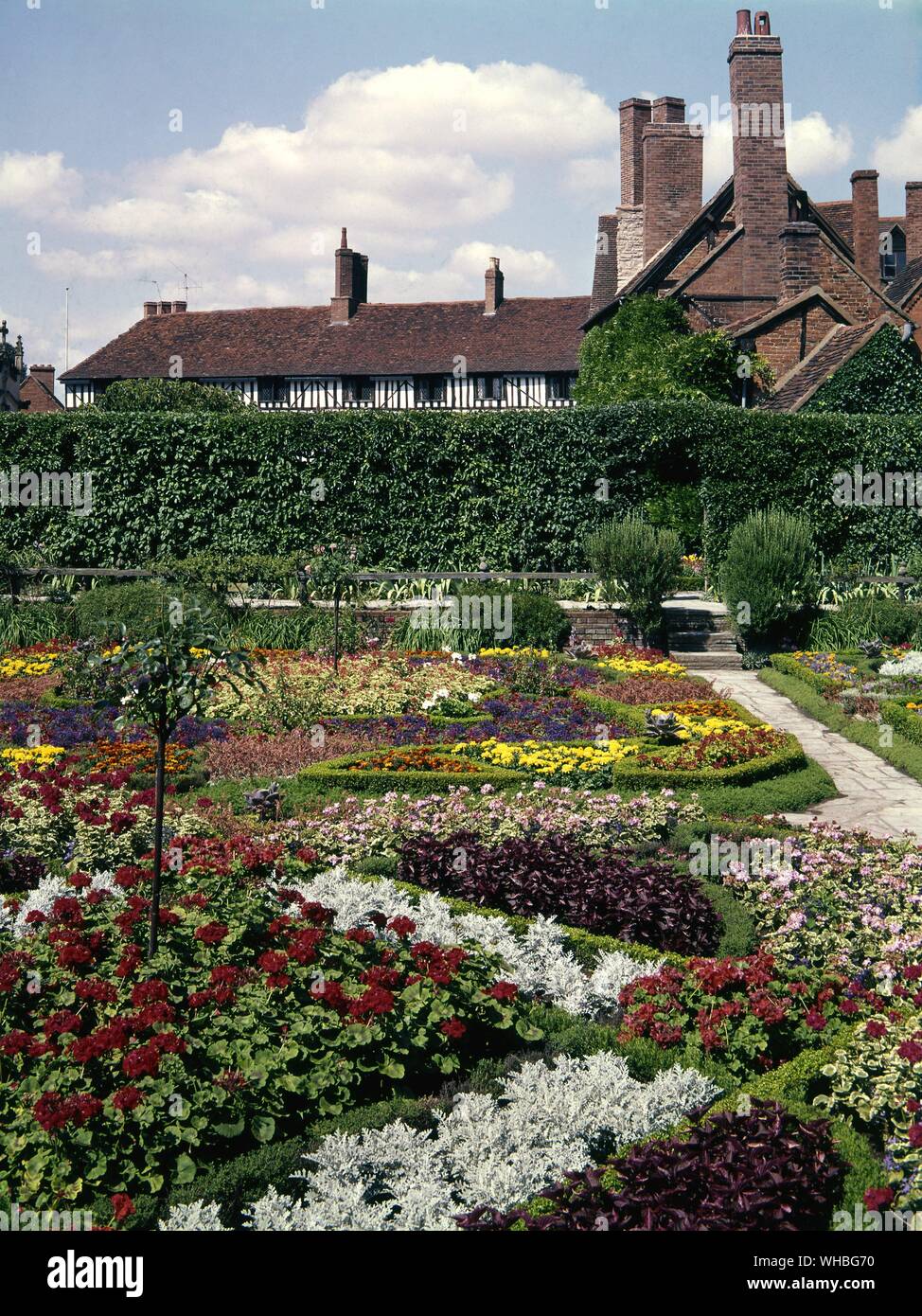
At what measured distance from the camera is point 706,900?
23.5ft

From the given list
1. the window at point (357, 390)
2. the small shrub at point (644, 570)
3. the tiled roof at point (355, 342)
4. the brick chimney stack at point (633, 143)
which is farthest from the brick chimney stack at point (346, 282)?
the small shrub at point (644, 570)

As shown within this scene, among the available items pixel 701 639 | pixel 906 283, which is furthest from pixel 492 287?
pixel 701 639

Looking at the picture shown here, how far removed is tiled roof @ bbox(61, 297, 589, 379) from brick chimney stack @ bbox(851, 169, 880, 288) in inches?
410

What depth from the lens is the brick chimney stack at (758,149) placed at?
28.1 meters

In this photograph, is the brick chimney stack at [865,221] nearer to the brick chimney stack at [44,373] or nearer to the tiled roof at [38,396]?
the tiled roof at [38,396]

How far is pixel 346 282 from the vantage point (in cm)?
4478

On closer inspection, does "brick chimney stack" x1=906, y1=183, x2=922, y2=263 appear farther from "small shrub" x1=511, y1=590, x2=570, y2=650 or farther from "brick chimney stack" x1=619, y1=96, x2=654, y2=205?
"small shrub" x1=511, y1=590, x2=570, y2=650

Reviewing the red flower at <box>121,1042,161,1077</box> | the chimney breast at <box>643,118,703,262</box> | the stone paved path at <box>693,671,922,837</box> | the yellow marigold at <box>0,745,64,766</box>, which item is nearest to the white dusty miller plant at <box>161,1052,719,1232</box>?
the red flower at <box>121,1042,161,1077</box>

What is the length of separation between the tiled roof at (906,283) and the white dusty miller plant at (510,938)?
3280 cm

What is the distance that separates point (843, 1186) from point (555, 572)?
53.0ft

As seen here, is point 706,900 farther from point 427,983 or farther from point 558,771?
point 558,771

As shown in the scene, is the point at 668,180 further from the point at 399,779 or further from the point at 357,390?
the point at 399,779

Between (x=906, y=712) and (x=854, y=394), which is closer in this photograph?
(x=906, y=712)
